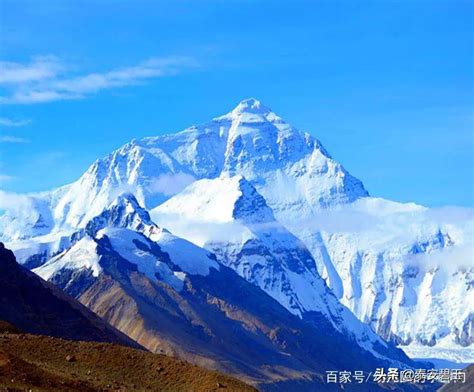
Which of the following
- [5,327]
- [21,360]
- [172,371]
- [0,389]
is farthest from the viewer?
[5,327]

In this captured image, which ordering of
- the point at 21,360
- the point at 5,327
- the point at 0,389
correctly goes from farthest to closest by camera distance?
the point at 5,327 → the point at 21,360 → the point at 0,389

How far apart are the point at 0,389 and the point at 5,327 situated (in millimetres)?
26163

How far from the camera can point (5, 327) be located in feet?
306

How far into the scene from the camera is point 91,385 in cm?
7512

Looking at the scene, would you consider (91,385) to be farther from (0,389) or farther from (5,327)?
(5,327)

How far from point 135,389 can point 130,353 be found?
498 centimetres

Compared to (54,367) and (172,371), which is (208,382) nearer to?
(172,371)

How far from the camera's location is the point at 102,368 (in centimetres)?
8081

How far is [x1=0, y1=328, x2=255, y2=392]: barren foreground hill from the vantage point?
245 feet

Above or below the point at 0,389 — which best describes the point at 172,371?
above

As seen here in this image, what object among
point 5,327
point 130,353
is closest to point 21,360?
point 130,353

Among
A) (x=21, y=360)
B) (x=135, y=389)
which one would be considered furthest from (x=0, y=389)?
(x=135, y=389)

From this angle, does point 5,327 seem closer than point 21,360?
No

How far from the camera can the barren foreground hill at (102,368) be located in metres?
74.7
